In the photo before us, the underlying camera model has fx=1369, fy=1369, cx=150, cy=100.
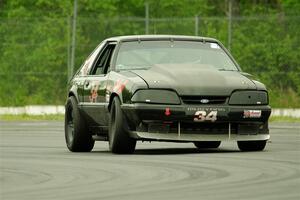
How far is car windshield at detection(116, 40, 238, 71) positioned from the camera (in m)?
17.7

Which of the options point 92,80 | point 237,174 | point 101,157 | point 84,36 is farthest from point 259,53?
point 237,174

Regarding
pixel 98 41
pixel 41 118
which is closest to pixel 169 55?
pixel 41 118

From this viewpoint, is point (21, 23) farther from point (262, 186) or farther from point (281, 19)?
point (262, 186)

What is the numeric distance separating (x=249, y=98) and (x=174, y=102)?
98 cm

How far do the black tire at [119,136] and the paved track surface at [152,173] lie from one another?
0.18 m

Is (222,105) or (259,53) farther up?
(222,105)

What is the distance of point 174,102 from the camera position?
16.5m

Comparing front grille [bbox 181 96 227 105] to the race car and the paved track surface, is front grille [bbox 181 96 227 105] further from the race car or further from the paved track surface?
the paved track surface

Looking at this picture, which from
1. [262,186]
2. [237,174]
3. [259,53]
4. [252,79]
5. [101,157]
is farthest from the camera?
[259,53]

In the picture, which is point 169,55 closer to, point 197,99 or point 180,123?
point 197,99

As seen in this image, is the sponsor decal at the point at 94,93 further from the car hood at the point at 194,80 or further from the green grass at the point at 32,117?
the green grass at the point at 32,117

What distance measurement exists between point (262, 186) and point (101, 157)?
4.82m

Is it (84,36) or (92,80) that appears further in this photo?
(84,36)

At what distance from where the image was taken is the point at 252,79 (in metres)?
17.2
